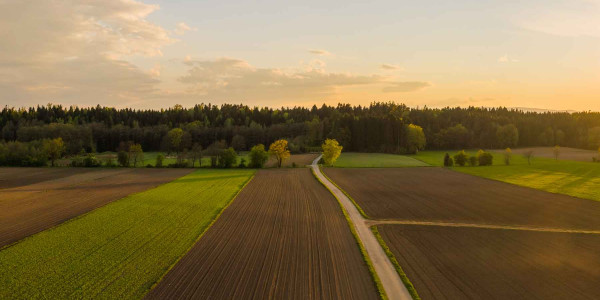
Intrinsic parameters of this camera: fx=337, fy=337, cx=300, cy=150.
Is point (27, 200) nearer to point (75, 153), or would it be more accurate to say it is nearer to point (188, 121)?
point (75, 153)

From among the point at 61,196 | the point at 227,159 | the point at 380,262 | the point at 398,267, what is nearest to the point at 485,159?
the point at 227,159

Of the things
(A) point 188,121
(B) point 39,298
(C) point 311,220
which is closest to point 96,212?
(B) point 39,298

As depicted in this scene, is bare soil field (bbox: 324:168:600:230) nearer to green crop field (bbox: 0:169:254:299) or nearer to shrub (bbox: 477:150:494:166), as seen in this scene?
green crop field (bbox: 0:169:254:299)

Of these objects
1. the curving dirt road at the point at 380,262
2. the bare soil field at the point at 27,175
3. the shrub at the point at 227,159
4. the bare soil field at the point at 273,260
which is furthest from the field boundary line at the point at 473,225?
the bare soil field at the point at 27,175

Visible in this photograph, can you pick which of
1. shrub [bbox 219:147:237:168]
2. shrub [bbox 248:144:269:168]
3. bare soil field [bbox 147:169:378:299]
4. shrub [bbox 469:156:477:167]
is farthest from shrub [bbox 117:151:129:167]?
shrub [bbox 469:156:477:167]

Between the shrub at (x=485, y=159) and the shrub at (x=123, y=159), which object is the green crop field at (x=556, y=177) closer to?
the shrub at (x=485, y=159)
